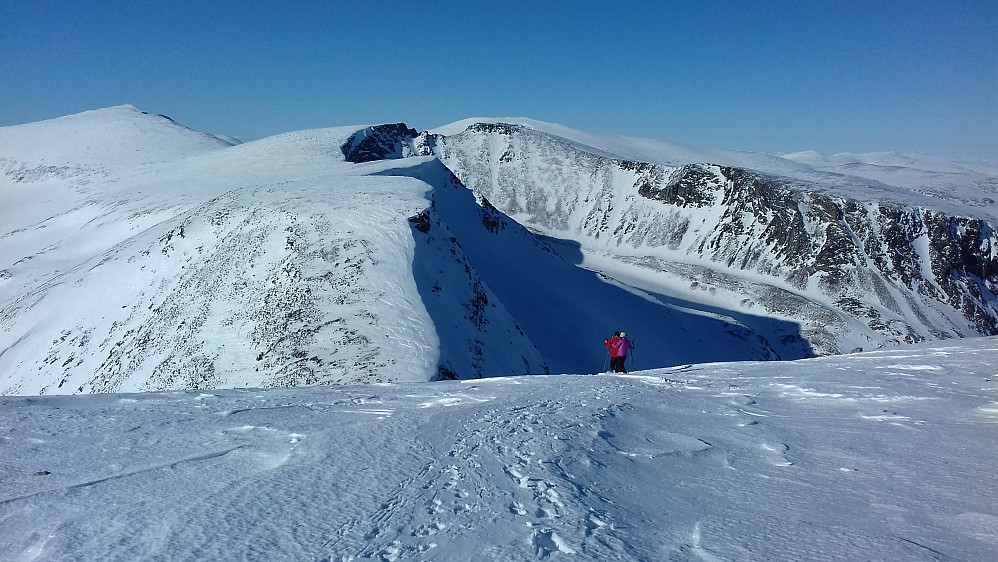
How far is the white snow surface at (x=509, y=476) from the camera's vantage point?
13.4 feet

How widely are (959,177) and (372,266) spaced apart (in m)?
194

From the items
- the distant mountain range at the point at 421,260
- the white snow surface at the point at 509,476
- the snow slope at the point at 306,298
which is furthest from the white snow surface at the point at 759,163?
the white snow surface at the point at 509,476

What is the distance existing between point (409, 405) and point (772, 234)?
86914 mm

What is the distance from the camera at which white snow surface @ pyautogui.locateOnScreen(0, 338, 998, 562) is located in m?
4.08

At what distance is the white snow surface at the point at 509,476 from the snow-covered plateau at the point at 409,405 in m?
0.03

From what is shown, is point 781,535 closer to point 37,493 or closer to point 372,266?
point 37,493

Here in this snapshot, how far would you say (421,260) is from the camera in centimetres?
2270

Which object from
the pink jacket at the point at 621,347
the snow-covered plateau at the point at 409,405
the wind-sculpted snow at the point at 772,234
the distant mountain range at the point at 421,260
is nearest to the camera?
the snow-covered plateau at the point at 409,405

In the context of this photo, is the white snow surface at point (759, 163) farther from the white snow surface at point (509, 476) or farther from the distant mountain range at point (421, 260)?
the white snow surface at point (509, 476)

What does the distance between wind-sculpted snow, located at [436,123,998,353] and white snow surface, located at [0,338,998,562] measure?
65.5 meters

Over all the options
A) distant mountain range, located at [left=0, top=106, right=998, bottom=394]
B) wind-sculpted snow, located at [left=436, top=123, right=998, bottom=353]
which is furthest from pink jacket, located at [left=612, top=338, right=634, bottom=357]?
wind-sculpted snow, located at [left=436, top=123, right=998, bottom=353]

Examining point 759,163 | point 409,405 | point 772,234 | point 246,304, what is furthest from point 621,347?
point 759,163

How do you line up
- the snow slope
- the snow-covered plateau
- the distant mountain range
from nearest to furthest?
the snow-covered plateau < the snow slope < the distant mountain range

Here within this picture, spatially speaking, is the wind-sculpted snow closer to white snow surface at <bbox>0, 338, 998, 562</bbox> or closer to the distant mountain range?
the distant mountain range
